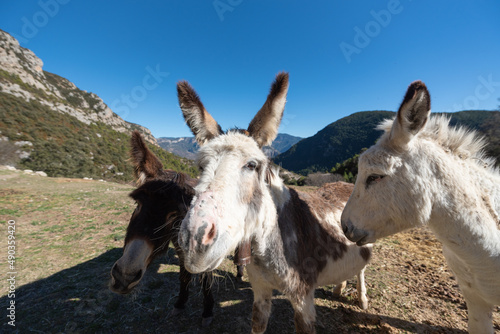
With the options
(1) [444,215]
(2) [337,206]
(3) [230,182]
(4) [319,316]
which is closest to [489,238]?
(1) [444,215]

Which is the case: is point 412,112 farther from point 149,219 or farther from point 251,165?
point 149,219

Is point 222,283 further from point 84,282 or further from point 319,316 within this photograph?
point 84,282

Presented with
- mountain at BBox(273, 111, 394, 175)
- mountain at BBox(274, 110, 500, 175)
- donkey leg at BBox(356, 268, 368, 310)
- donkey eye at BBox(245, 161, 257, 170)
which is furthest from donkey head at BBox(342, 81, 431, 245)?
mountain at BBox(274, 110, 500, 175)

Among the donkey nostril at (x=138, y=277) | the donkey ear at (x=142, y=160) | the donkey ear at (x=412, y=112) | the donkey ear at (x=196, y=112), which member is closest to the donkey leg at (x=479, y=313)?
the donkey ear at (x=412, y=112)

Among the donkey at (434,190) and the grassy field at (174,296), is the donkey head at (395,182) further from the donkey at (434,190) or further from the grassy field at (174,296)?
the grassy field at (174,296)

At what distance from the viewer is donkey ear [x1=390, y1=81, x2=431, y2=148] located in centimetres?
152

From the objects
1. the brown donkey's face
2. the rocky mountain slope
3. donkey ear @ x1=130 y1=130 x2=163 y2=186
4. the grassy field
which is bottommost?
the grassy field

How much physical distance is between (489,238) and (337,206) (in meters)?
1.58

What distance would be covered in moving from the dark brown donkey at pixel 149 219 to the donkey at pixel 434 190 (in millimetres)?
1956

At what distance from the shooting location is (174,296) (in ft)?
A: 13.0

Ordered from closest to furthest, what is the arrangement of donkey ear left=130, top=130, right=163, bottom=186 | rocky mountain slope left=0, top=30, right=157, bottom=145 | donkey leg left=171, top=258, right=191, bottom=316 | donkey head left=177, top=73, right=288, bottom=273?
donkey head left=177, top=73, right=288, bottom=273
donkey ear left=130, top=130, right=163, bottom=186
donkey leg left=171, top=258, right=191, bottom=316
rocky mountain slope left=0, top=30, right=157, bottom=145

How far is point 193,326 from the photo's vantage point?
3242mm

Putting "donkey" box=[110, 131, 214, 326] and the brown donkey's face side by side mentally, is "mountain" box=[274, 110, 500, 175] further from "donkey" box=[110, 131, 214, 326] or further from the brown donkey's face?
the brown donkey's face

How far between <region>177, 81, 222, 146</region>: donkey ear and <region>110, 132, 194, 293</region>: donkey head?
3.00 ft
